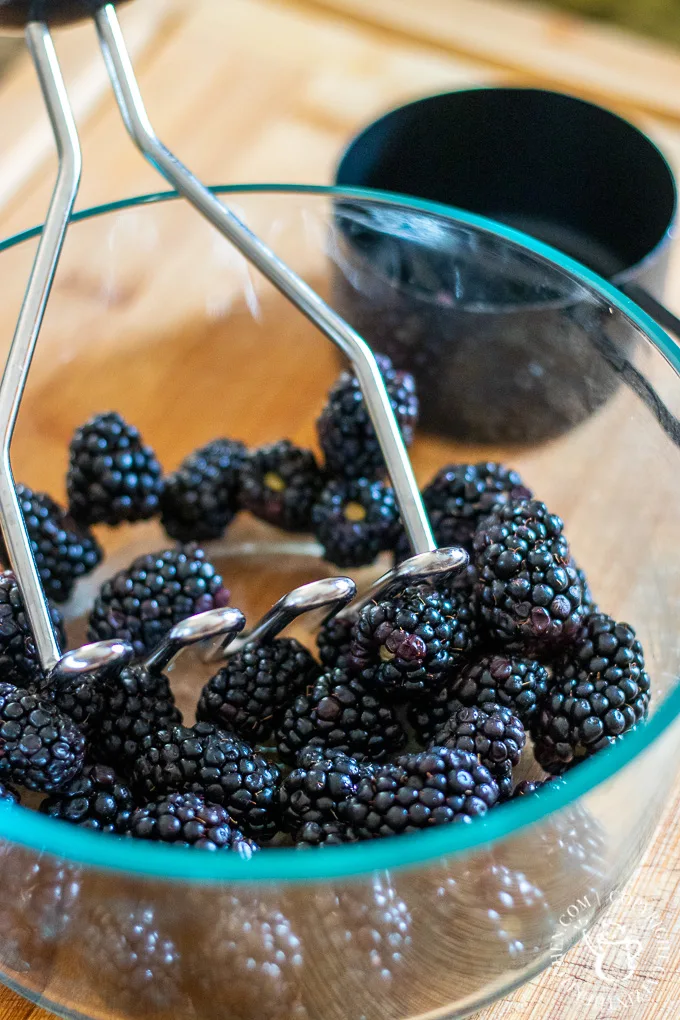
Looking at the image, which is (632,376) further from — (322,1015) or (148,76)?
(148,76)

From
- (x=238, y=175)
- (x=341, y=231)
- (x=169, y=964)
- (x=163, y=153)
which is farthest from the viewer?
(x=238, y=175)

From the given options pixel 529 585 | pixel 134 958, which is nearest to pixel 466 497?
pixel 529 585

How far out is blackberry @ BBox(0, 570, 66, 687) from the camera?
607 millimetres

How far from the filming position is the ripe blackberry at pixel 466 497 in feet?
2.29

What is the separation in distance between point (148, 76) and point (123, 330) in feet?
1.10

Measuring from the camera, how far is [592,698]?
22.8 inches

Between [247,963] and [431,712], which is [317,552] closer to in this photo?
[431,712]

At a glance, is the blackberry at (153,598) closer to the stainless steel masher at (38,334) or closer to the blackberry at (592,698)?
the stainless steel masher at (38,334)

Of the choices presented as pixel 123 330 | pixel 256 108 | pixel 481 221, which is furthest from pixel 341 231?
pixel 256 108

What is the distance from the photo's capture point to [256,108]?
1.09 meters

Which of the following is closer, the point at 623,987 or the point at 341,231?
the point at 623,987

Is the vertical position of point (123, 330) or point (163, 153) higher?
point (163, 153)

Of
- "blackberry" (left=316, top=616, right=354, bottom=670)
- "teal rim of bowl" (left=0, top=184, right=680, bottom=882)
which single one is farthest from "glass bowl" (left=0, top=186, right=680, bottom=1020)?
"blackberry" (left=316, top=616, right=354, bottom=670)

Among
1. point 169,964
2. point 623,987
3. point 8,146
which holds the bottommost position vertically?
point 623,987
